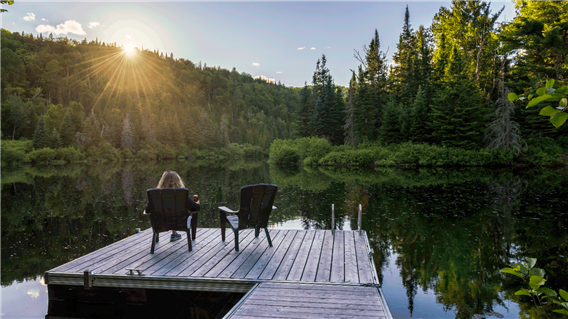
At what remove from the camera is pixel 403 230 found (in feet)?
30.9

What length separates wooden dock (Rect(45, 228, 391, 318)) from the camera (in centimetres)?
451

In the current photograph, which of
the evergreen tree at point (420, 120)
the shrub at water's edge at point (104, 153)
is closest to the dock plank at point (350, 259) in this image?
the evergreen tree at point (420, 120)

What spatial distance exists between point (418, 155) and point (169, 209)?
30929 millimetres

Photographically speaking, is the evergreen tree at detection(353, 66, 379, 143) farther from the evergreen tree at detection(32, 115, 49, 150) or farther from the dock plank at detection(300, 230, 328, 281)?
the evergreen tree at detection(32, 115, 49, 150)

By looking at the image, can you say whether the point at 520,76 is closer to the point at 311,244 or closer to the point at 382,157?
the point at 382,157

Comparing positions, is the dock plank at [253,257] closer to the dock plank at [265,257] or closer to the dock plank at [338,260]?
the dock plank at [265,257]

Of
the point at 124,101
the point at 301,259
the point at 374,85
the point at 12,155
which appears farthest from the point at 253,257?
the point at 124,101

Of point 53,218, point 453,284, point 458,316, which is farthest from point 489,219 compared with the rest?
point 53,218

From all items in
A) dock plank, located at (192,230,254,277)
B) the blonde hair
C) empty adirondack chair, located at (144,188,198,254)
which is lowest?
dock plank, located at (192,230,254,277)

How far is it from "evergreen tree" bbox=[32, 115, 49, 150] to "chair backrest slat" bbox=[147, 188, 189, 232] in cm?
5636

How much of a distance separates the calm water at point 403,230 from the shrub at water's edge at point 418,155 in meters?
12.7

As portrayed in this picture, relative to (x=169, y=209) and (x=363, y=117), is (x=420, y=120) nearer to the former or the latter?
(x=363, y=117)

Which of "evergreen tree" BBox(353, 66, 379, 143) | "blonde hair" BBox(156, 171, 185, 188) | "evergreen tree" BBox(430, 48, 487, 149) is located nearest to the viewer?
"blonde hair" BBox(156, 171, 185, 188)

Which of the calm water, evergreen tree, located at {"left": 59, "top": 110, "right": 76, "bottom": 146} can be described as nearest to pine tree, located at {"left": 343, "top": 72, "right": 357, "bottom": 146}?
the calm water
